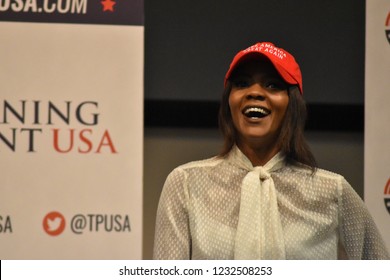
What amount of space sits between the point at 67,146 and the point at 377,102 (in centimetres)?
119

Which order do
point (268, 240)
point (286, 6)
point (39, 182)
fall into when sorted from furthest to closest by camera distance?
point (286, 6) < point (39, 182) < point (268, 240)

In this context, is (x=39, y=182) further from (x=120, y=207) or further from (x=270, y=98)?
(x=270, y=98)

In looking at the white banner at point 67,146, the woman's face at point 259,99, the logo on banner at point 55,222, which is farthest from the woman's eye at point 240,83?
the logo on banner at point 55,222

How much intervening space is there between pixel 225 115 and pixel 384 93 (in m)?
1.07

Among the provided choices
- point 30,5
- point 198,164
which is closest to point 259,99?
point 198,164

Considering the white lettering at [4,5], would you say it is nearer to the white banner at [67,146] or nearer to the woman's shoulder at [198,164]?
the white banner at [67,146]

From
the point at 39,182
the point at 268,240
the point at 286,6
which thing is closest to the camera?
the point at 268,240

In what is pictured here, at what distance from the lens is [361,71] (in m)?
3.30

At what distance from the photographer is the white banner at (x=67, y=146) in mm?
2945

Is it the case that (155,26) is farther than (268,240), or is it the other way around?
(155,26)

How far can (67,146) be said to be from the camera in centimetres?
296

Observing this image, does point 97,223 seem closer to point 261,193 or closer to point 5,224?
point 5,224

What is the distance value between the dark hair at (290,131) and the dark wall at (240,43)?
0.96 metres
